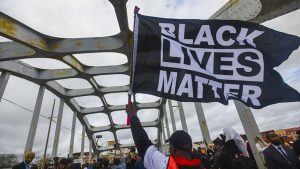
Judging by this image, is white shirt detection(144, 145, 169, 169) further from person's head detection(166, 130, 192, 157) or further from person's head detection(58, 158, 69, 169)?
person's head detection(58, 158, 69, 169)

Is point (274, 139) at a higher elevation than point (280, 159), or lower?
higher

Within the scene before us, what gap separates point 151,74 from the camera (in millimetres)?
3014

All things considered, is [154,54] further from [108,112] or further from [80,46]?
[108,112]

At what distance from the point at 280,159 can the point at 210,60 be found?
2.06m

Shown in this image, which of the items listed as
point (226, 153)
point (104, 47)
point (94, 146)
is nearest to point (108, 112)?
point (94, 146)

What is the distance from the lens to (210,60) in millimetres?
3164

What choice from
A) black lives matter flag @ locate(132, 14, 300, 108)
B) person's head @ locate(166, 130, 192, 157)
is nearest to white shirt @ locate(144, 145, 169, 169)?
person's head @ locate(166, 130, 192, 157)

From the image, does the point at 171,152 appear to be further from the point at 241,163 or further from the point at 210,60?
the point at 241,163

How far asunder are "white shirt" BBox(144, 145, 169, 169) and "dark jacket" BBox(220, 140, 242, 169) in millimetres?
2163

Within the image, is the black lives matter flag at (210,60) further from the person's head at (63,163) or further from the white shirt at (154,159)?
the person's head at (63,163)

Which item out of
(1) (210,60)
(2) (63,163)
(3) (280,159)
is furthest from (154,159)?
(2) (63,163)

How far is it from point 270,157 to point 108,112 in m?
23.4

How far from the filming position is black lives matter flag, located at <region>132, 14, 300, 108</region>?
9.60ft

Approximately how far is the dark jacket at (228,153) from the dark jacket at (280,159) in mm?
510
